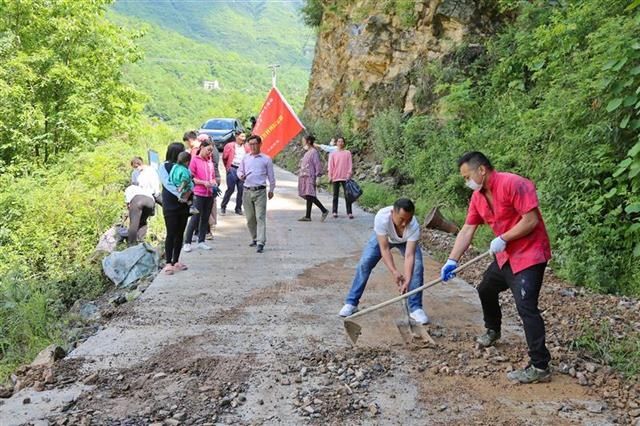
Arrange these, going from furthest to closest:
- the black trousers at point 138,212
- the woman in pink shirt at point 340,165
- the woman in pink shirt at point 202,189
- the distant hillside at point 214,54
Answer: the distant hillside at point 214,54
the woman in pink shirt at point 340,165
the black trousers at point 138,212
the woman in pink shirt at point 202,189

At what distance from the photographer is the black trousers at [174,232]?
727cm

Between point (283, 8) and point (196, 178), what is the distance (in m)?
134

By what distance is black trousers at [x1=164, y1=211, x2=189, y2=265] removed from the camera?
727 centimetres

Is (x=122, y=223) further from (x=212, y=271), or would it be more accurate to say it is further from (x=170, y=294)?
(x=170, y=294)

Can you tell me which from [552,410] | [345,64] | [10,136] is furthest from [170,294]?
[345,64]

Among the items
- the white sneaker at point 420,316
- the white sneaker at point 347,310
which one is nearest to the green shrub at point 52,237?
the white sneaker at point 347,310

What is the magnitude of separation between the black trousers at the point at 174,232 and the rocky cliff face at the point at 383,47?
10.6m

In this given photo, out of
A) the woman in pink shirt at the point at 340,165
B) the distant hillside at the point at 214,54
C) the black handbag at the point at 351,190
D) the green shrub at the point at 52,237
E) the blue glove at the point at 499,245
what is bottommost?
the green shrub at the point at 52,237

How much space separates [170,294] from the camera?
21.7 feet

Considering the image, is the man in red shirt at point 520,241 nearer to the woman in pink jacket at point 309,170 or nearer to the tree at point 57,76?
the woman in pink jacket at point 309,170

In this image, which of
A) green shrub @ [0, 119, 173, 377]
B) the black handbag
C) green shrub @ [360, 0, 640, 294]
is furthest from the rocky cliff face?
green shrub @ [0, 119, 173, 377]

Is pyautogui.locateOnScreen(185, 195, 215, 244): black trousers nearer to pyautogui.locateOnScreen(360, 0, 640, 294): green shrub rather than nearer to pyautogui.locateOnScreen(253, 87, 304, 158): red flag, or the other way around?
pyautogui.locateOnScreen(253, 87, 304, 158): red flag

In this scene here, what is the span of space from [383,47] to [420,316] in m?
14.4

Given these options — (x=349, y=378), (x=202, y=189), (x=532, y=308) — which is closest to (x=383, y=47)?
(x=202, y=189)
